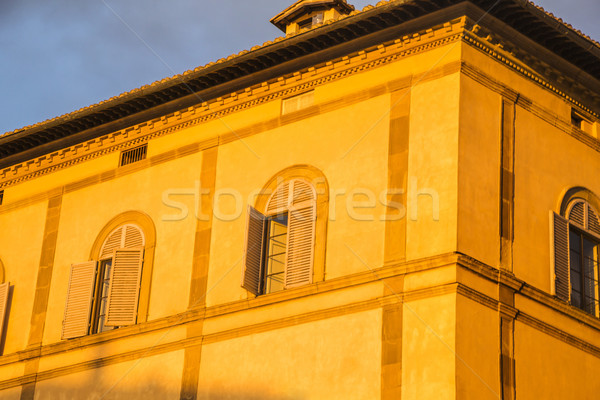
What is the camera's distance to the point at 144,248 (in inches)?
912

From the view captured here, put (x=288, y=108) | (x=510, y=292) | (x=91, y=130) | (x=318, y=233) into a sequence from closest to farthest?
(x=510, y=292), (x=318, y=233), (x=288, y=108), (x=91, y=130)

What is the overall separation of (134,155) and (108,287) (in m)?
2.65

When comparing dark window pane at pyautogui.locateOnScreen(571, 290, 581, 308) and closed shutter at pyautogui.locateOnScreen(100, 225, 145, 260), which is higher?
closed shutter at pyautogui.locateOnScreen(100, 225, 145, 260)

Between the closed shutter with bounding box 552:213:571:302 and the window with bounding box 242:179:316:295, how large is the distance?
152 inches

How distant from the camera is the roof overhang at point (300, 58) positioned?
20734 millimetres

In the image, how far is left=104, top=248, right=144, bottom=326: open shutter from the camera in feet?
74.3

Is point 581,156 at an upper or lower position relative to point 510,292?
upper

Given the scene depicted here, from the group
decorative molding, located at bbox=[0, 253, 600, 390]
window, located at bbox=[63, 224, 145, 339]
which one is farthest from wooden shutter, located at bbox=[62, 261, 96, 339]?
decorative molding, located at bbox=[0, 253, 600, 390]

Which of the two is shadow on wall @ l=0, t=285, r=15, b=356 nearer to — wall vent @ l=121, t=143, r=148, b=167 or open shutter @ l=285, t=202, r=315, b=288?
wall vent @ l=121, t=143, r=148, b=167

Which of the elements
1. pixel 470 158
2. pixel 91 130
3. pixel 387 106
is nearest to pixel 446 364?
pixel 470 158

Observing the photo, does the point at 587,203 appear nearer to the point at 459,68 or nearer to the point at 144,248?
the point at 459,68

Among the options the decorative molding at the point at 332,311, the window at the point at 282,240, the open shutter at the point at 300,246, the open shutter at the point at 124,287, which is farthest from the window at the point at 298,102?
the open shutter at the point at 124,287

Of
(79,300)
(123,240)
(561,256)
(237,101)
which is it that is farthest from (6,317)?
(561,256)

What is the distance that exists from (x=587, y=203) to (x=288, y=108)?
17.5 feet
